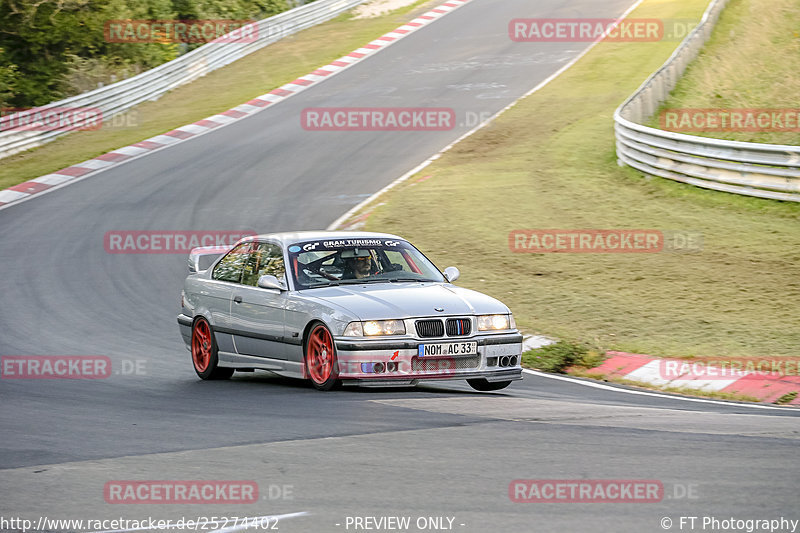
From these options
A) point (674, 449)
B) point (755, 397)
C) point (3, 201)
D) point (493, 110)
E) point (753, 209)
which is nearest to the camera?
point (674, 449)

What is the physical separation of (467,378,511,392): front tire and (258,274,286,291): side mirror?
1898mm

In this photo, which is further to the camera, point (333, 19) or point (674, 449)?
point (333, 19)

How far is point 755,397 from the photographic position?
10352mm

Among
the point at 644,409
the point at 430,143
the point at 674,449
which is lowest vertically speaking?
the point at 430,143

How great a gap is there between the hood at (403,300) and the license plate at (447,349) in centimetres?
26

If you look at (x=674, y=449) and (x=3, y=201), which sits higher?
(x=674, y=449)

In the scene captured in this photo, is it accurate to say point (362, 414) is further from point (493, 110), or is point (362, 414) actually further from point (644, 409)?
point (493, 110)

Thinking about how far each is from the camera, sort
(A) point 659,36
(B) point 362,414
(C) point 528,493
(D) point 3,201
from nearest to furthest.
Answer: (C) point 528,493
(B) point 362,414
(D) point 3,201
(A) point 659,36

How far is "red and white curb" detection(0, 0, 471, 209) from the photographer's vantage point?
82.1 ft

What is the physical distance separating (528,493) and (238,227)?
1527cm

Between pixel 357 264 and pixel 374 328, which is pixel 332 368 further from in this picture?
pixel 357 264

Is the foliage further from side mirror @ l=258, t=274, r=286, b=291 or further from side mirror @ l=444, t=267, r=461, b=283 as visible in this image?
side mirror @ l=444, t=267, r=461, b=283

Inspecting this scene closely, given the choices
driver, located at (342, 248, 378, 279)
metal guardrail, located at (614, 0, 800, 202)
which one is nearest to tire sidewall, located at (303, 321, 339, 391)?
driver, located at (342, 248, 378, 279)

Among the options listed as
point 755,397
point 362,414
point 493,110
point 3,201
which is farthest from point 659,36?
point 362,414
